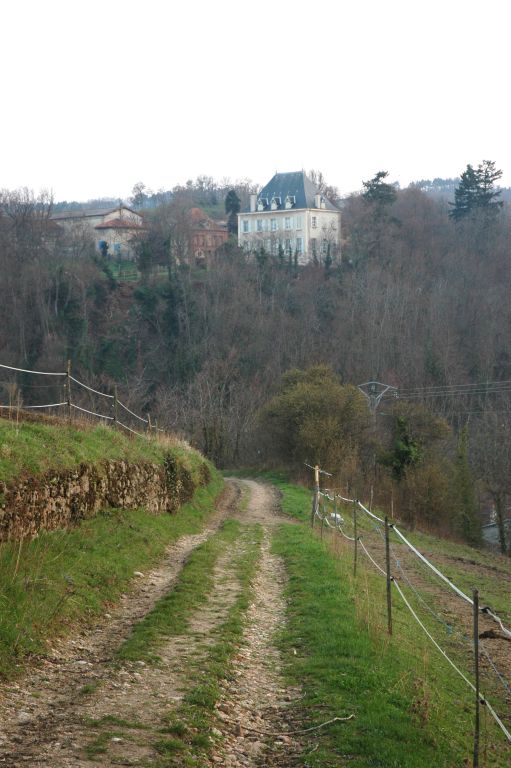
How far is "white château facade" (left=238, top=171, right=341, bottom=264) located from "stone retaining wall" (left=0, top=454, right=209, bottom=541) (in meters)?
81.5

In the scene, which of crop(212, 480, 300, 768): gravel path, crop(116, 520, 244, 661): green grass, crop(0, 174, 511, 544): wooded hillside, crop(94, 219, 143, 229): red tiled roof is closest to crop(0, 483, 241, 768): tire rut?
crop(116, 520, 244, 661): green grass

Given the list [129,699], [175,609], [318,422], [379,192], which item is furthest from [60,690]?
[379,192]

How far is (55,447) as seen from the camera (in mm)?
14180

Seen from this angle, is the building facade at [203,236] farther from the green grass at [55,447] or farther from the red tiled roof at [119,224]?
the green grass at [55,447]

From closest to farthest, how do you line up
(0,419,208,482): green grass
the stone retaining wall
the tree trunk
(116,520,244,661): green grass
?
(116,520,244,661): green grass
the stone retaining wall
(0,419,208,482): green grass
the tree trunk

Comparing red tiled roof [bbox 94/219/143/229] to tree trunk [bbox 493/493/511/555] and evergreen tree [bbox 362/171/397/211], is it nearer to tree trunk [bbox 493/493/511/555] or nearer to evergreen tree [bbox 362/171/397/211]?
evergreen tree [bbox 362/171/397/211]

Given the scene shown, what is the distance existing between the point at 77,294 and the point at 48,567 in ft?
Result: 253

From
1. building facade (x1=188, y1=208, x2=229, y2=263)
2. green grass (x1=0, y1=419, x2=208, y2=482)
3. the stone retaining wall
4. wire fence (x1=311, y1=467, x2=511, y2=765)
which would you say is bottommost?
wire fence (x1=311, y1=467, x2=511, y2=765)

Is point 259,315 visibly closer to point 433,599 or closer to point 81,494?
point 433,599

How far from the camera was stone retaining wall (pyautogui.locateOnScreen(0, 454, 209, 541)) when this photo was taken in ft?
37.8

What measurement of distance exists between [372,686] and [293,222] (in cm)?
9811

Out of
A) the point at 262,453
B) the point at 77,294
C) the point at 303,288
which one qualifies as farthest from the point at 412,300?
the point at 262,453

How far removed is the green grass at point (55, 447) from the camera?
12.3 m

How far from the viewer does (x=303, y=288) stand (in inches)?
3642
